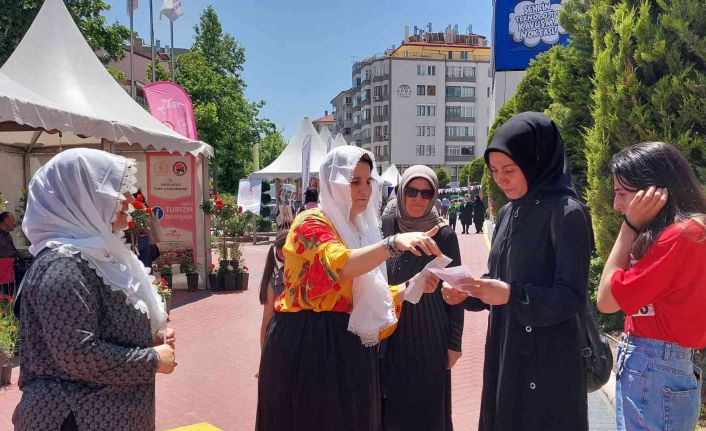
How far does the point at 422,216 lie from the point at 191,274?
8249 mm

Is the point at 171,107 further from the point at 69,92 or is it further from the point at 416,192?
the point at 416,192

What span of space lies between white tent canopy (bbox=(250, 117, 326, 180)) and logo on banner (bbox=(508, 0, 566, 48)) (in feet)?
26.6

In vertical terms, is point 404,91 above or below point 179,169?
above

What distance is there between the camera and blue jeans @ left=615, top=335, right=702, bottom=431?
2236 mm

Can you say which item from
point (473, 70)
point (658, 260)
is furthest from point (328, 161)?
point (473, 70)

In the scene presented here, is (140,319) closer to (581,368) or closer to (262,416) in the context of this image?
(262,416)

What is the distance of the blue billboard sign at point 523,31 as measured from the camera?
19000mm

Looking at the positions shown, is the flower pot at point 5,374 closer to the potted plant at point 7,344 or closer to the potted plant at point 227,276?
the potted plant at point 7,344

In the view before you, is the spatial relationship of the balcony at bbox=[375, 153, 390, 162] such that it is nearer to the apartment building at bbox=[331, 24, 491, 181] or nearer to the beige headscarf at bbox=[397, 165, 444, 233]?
the apartment building at bbox=[331, 24, 491, 181]

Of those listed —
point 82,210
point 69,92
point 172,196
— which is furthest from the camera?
point 172,196

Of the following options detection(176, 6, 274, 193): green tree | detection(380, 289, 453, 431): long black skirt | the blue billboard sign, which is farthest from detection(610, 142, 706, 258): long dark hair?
detection(176, 6, 274, 193): green tree

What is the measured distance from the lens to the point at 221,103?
30.1 metres

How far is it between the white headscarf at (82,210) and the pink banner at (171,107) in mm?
9535

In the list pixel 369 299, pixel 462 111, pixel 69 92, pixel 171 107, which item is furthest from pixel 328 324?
pixel 462 111
